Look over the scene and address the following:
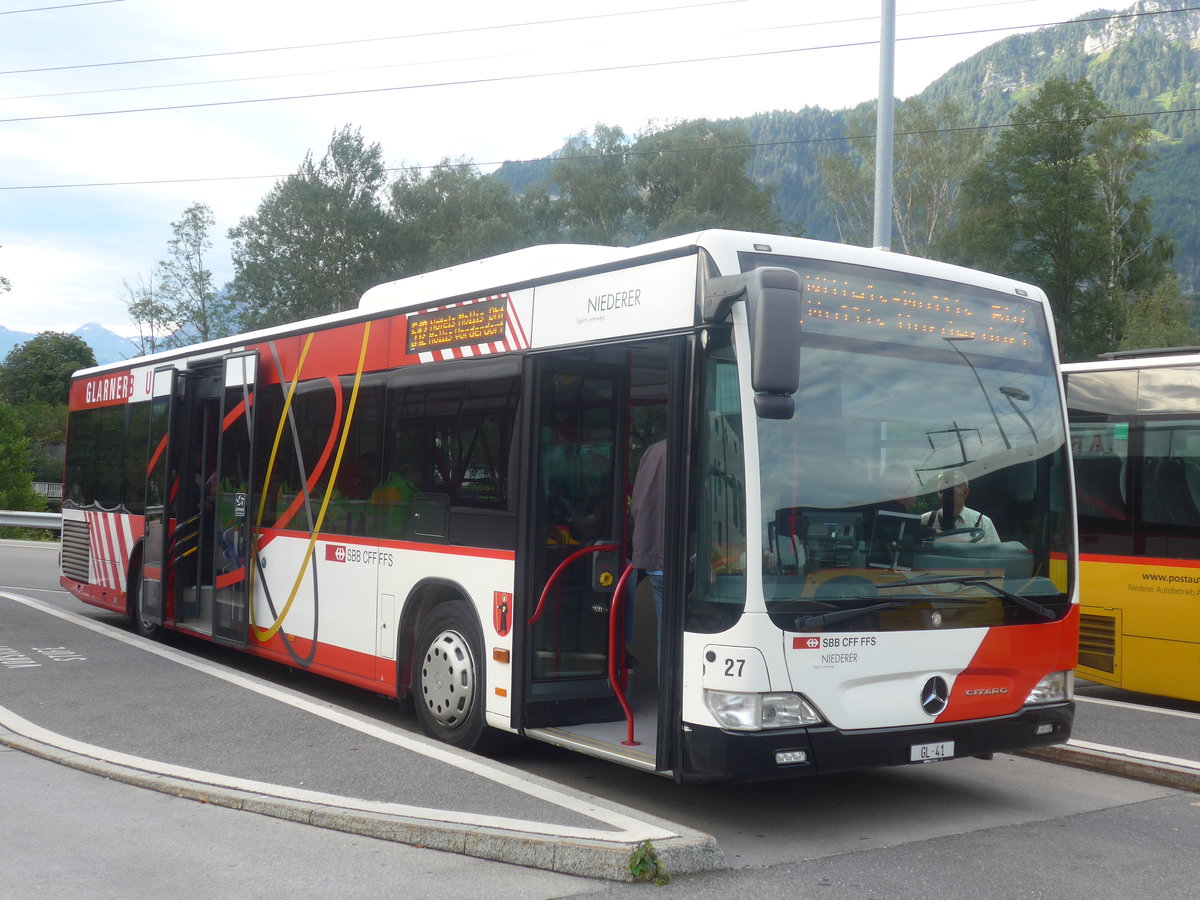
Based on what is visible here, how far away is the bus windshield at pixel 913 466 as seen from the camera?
562 cm

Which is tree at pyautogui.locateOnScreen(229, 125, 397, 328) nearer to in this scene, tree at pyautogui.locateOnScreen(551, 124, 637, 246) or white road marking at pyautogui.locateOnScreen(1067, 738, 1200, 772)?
tree at pyautogui.locateOnScreen(551, 124, 637, 246)

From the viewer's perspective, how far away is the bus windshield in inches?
221

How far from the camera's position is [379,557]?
27.6 ft

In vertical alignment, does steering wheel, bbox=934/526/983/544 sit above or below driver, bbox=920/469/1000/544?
below

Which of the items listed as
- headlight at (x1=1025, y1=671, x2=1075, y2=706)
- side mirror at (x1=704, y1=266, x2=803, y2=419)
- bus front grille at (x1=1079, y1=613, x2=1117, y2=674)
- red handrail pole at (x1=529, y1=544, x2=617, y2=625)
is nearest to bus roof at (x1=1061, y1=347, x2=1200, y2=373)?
bus front grille at (x1=1079, y1=613, x2=1117, y2=674)

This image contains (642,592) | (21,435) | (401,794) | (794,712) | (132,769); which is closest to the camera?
(794,712)

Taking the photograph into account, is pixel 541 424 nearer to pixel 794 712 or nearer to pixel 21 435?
pixel 794 712

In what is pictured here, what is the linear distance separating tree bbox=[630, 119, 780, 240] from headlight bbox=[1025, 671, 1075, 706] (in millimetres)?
43085

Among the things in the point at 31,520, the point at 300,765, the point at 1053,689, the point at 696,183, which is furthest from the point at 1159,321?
the point at 300,765

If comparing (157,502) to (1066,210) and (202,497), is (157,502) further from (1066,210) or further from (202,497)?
(1066,210)

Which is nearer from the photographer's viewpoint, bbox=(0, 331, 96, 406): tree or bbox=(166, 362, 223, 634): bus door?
bbox=(166, 362, 223, 634): bus door

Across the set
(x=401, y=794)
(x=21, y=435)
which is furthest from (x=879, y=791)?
(x=21, y=435)

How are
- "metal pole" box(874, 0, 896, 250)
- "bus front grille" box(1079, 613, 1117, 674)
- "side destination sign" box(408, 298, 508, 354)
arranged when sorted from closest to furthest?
"side destination sign" box(408, 298, 508, 354) → "bus front grille" box(1079, 613, 1117, 674) → "metal pole" box(874, 0, 896, 250)

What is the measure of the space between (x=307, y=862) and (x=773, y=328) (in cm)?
308
